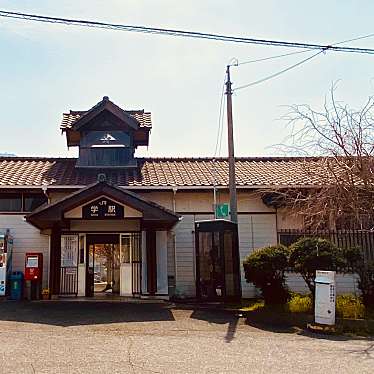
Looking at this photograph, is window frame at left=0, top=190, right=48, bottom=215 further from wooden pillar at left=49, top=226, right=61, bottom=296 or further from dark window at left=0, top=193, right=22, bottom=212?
wooden pillar at left=49, top=226, right=61, bottom=296

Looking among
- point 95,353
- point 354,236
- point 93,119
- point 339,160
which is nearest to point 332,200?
point 339,160

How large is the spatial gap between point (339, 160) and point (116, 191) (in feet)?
20.3

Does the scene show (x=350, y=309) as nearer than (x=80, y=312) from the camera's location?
Yes

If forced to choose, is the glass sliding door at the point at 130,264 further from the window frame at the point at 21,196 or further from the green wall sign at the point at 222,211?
the window frame at the point at 21,196

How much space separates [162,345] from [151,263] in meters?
6.96

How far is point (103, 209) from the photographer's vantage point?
561 inches

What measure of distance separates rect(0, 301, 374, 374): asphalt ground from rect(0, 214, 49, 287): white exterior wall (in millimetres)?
3916

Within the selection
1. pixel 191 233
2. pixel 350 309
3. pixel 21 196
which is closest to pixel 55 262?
pixel 21 196

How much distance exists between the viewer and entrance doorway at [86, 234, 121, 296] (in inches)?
613

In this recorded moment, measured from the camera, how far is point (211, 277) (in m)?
13.5

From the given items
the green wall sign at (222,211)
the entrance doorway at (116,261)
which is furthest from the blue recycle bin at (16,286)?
the green wall sign at (222,211)

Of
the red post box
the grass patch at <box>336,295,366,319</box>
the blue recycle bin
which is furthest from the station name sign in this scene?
the grass patch at <box>336,295,366,319</box>

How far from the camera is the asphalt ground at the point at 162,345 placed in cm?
666

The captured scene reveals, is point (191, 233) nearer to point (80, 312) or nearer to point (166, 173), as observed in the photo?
point (166, 173)
